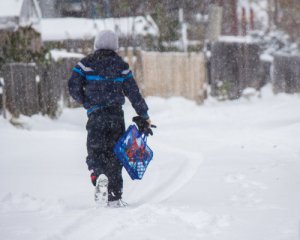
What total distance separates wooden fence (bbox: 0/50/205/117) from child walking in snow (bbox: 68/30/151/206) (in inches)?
316

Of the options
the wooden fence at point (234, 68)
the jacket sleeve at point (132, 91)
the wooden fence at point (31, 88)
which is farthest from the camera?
the wooden fence at point (234, 68)

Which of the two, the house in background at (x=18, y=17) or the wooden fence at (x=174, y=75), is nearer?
the wooden fence at (x=174, y=75)

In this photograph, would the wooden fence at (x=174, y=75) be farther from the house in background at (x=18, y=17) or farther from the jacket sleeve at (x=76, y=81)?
the jacket sleeve at (x=76, y=81)

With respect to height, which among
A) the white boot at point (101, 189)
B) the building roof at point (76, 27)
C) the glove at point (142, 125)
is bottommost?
the white boot at point (101, 189)

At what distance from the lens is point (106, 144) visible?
5391 mm

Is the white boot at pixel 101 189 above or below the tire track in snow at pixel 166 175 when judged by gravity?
above

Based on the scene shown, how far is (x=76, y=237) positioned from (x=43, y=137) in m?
6.83

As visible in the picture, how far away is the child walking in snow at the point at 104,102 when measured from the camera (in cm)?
530

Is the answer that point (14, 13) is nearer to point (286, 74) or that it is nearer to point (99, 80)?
point (286, 74)

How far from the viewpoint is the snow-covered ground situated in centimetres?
414

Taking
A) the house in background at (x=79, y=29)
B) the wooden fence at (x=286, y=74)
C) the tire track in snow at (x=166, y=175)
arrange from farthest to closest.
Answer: the house in background at (x=79, y=29), the wooden fence at (x=286, y=74), the tire track in snow at (x=166, y=175)

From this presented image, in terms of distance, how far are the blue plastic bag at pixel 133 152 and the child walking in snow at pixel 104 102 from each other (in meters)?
0.12

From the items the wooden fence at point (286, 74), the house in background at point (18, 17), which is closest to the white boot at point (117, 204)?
the house in background at point (18, 17)

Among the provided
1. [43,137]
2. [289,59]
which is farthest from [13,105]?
Result: [289,59]
